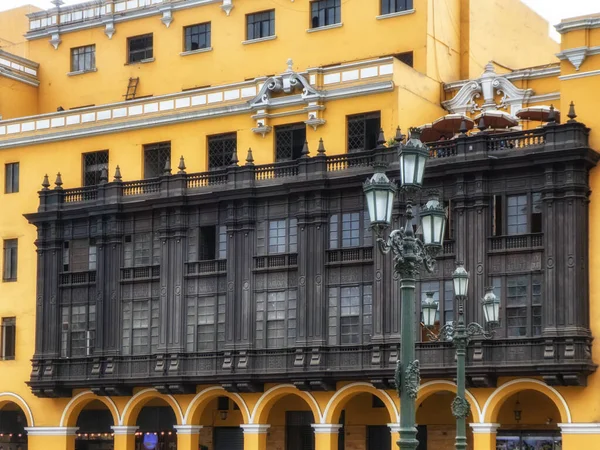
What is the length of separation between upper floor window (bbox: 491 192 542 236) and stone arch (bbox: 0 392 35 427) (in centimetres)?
2200

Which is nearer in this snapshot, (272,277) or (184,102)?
(272,277)

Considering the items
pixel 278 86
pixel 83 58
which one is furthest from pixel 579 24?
pixel 83 58

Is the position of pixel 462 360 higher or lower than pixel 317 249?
lower

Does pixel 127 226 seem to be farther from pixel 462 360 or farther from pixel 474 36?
pixel 462 360

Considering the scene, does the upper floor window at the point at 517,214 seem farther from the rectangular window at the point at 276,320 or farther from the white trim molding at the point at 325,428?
the white trim molding at the point at 325,428

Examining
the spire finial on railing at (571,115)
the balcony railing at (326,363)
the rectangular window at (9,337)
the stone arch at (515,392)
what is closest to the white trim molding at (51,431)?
the balcony railing at (326,363)

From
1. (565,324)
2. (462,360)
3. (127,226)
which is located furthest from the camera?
(127,226)

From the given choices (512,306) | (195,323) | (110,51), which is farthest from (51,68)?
(512,306)

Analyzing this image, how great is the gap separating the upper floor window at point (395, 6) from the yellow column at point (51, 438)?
2130cm

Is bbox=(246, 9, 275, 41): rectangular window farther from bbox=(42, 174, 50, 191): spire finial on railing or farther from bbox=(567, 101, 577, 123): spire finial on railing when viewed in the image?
bbox=(567, 101, 577, 123): spire finial on railing

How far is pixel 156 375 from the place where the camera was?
5506cm

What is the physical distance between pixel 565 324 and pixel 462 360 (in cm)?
1152

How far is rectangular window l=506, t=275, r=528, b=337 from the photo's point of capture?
47.9 meters

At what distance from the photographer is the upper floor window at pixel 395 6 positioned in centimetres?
5650
